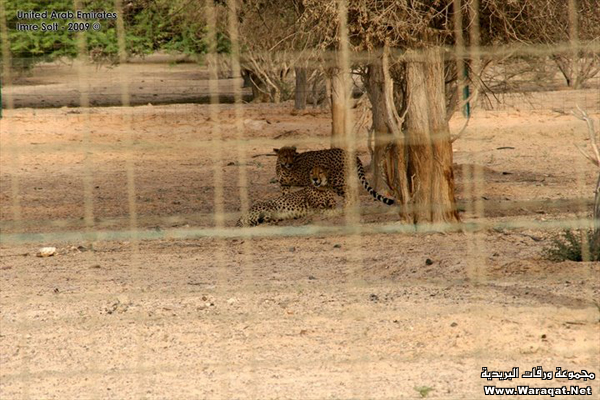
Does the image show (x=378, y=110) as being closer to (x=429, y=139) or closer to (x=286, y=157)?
(x=286, y=157)

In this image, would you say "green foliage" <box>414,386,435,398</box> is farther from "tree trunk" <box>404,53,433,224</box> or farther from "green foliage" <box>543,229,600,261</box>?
"tree trunk" <box>404,53,433,224</box>

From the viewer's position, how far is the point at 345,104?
34.7ft

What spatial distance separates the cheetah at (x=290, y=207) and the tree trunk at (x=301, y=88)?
21.2 feet

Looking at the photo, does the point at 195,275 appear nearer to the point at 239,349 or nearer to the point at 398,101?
the point at 239,349

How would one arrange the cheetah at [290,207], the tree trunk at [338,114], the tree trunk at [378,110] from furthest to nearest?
the tree trunk at [338,114] < the cheetah at [290,207] < the tree trunk at [378,110]

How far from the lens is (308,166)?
9023mm

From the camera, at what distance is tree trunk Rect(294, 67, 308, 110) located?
14.7 metres

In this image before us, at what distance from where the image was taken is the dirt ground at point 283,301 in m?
4.11

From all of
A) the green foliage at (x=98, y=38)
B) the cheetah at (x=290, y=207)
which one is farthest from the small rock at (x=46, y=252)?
the green foliage at (x=98, y=38)

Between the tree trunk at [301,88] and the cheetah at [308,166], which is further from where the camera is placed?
the tree trunk at [301,88]

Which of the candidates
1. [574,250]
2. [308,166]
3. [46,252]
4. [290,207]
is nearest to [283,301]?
[574,250]

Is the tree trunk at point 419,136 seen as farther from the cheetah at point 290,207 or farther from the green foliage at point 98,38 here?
the green foliage at point 98,38

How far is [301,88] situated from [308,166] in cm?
584

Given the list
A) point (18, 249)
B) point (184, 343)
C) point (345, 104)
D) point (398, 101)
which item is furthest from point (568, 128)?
point (184, 343)
